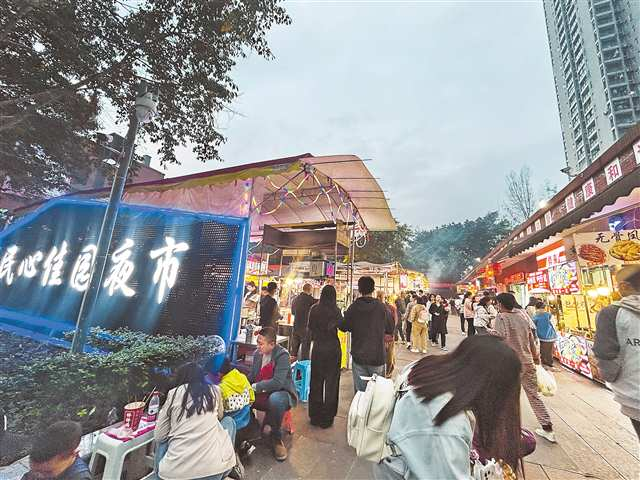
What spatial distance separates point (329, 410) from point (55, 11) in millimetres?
8891

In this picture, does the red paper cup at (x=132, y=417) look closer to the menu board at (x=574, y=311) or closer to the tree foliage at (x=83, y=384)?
the tree foliage at (x=83, y=384)

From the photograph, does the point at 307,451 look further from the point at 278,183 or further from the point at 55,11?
the point at 55,11

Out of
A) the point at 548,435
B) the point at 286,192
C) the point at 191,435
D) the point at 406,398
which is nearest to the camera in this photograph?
the point at 406,398

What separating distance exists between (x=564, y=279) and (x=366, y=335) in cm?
653

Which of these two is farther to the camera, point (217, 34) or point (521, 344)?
point (217, 34)

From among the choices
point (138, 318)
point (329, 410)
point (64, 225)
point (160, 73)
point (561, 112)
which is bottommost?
point (329, 410)

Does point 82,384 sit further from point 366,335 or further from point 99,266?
point 366,335

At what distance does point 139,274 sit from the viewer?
486cm

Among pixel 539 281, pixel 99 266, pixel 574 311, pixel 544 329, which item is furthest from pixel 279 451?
pixel 539 281

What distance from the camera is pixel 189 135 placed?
794cm

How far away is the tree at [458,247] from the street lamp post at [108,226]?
44.6m

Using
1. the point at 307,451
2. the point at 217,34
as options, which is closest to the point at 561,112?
the point at 217,34

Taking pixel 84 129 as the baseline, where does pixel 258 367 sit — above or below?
below

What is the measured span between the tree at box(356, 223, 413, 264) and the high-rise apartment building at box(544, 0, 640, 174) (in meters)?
31.2
